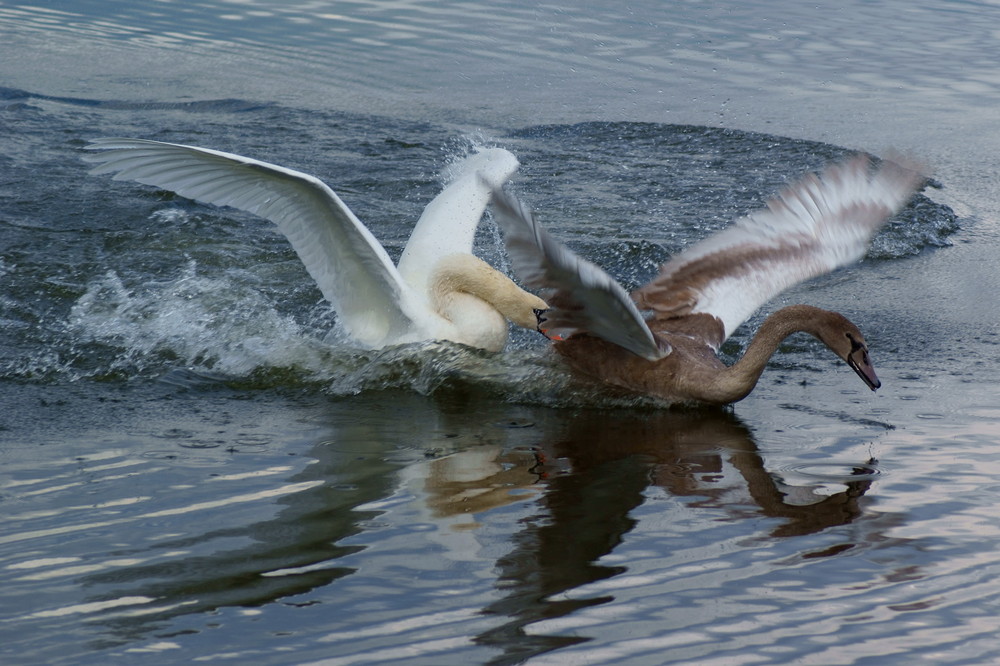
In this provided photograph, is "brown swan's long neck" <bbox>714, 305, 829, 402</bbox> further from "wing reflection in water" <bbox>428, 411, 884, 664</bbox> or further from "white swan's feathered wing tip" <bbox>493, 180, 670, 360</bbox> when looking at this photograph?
"white swan's feathered wing tip" <bbox>493, 180, 670, 360</bbox>

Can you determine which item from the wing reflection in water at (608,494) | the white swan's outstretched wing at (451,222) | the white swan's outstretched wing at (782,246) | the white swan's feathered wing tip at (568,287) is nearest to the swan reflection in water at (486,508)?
the wing reflection in water at (608,494)

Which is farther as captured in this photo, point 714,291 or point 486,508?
point 714,291

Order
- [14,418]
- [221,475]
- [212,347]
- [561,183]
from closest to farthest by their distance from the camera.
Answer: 1. [221,475]
2. [14,418]
3. [212,347]
4. [561,183]

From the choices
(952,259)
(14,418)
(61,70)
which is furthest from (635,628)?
(61,70)

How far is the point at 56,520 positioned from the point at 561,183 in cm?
606

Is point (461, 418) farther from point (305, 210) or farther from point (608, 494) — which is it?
point (305, 210)

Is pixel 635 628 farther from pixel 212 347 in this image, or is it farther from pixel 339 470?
pixel 212 347

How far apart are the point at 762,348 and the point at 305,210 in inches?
86.4

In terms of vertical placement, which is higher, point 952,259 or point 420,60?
point 420,60

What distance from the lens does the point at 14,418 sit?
5.26 m

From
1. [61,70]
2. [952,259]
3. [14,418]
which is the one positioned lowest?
[14,418]

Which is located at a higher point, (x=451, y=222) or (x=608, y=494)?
(x=451, y=222)

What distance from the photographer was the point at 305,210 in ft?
19.8

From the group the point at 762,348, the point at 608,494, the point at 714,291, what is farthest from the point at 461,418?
the point at 714,291
